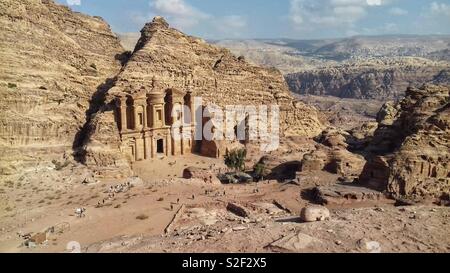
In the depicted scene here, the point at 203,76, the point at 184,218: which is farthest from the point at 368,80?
the point at 184,218

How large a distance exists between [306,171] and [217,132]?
13.7m

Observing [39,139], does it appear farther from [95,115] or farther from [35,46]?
[35,46]

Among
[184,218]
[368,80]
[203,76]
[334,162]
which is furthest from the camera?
[368,80]

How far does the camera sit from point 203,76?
43.4 metres

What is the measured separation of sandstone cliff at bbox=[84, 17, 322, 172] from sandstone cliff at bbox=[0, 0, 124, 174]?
9.52ft

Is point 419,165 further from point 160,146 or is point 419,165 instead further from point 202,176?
point 160,146

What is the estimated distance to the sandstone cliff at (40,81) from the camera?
29.2m

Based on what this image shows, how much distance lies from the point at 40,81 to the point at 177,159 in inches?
529

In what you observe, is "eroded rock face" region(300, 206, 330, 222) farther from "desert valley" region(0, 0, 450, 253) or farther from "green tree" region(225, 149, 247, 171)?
"green tree" region(225, 149, 247, 171)

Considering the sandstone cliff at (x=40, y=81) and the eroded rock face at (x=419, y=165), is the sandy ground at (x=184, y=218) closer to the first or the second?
the eroded rock face at (x=419, y=165)

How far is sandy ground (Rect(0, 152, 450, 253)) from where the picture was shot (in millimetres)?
13328

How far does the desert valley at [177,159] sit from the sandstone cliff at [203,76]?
16cm

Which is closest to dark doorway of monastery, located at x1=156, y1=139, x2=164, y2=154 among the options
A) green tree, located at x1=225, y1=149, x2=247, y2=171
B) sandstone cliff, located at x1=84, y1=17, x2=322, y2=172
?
sandstone cliff, located at x1=84, y1=17, x2=322, y2=172

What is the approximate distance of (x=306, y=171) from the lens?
1145 inches
